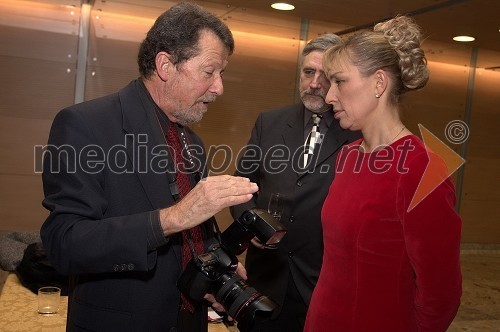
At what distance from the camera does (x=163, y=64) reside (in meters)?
1.41

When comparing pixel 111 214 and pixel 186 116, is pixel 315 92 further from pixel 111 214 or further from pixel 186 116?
pixel 111 214

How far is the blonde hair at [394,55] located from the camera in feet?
4.74

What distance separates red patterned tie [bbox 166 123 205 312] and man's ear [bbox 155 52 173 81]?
0.15m

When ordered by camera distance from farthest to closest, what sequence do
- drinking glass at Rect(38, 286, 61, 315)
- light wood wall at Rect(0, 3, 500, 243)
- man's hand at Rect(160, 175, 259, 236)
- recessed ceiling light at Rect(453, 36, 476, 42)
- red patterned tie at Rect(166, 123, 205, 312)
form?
light wood wall at Rect(0, 3, 500, 243) → recessed ceiling light at Rect(453, 36, 476, 42) → drinking glass at Rect(38, 286, 61, 315) → red patterned tie at Rect(166, 123, 205, 312) → man's hand at Rect(160, 175, 259, 236)

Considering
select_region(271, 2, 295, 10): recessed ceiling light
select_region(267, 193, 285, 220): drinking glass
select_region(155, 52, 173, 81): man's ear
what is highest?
select_region(271, 2, 295, 10): recessed ceiling light

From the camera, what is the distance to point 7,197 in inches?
163

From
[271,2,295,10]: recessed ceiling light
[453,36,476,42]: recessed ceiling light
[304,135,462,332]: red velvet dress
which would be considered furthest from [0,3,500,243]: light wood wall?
[304,135,462,332]: red velvet dress

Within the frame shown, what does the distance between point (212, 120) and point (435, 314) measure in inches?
137

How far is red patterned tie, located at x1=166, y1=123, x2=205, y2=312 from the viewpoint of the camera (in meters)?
1.37

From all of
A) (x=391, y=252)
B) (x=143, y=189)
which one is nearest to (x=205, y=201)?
(x=143, y=189)

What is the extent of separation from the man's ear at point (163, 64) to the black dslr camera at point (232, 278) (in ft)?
1.43

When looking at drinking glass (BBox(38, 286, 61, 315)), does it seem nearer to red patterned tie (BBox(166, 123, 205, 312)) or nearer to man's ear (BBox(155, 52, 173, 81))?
red patterned tie (BBox(166, 123, 205, 312))

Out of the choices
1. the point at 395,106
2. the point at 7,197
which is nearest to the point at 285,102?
the point at 7,197

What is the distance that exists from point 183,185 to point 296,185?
2.28ft
